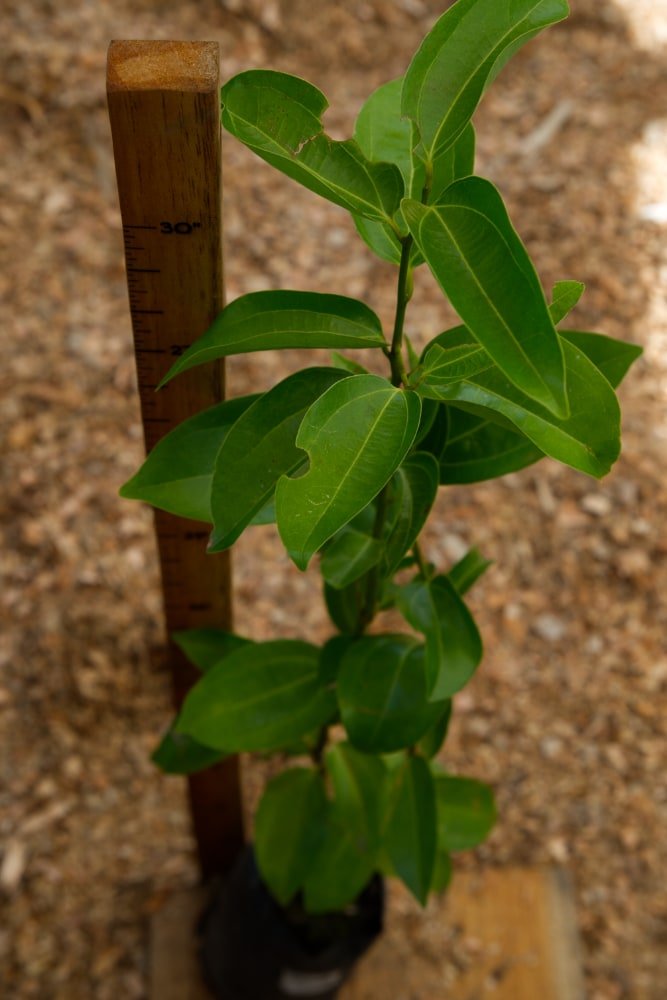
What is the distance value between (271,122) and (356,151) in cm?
5

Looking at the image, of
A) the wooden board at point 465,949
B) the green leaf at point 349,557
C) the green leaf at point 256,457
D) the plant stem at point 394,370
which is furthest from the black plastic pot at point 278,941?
the green leaf at point 256,457

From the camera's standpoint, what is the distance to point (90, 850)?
1592 mm

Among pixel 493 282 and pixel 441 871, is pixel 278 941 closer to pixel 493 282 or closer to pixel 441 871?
pixel 441 871

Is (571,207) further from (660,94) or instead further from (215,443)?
(215,443)

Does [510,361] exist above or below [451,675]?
above

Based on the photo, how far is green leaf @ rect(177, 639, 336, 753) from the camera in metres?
0.95

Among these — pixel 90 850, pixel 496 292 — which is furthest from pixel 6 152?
pixel 496 292

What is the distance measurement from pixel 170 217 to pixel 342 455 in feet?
0.69

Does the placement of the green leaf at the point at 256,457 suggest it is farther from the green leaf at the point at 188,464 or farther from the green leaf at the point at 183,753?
the green leaf at the point at 183,753

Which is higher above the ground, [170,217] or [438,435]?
[170,217]

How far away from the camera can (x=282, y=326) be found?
2.15 ft

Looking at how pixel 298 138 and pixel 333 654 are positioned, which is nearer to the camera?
pixel 298 138

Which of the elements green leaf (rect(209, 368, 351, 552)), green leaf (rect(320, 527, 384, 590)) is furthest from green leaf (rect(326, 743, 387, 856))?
green leaf (rect(209, 368, 351, 552))

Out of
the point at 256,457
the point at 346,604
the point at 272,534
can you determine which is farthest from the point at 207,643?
the point at 272,534
